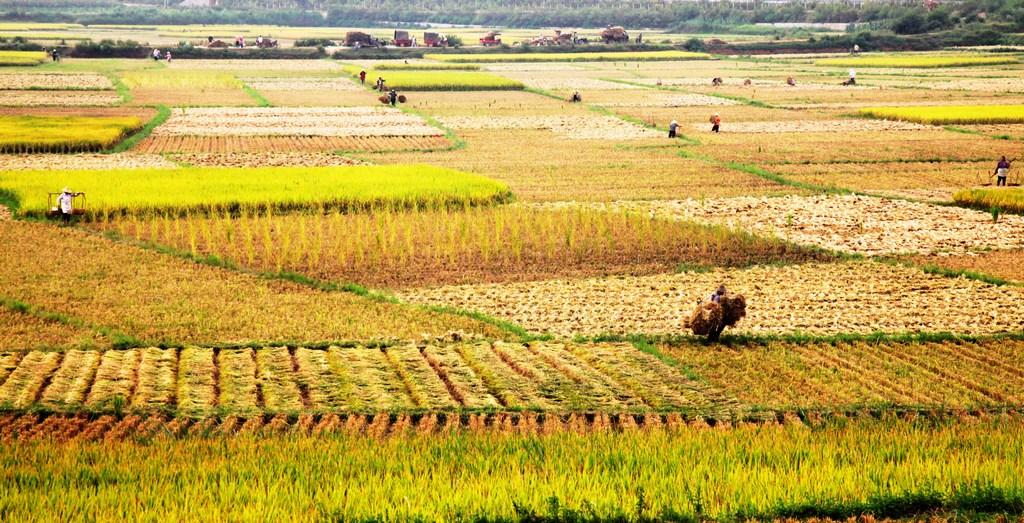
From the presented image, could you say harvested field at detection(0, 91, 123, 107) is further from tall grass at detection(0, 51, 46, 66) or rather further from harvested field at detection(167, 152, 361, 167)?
tall grass at detection(0, 51, 46, 66)

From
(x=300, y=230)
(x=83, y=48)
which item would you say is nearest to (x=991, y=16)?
(x=83, y=48)

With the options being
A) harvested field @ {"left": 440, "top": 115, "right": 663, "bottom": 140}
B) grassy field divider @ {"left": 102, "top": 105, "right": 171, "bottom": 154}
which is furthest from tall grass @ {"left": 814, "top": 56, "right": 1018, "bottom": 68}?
grassy field divider @ {"left": 102, "top": 105, "right": 171, "bottom": 154}

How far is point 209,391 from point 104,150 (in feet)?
71.6

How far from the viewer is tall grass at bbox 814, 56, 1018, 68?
220 ft

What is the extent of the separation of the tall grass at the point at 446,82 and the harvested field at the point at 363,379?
3951 centimetres

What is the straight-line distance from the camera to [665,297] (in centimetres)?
1608

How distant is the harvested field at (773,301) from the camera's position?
14.6 meters

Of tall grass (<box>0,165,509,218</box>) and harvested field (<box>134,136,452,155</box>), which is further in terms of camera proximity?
harvested field (<box>134,136,452,155</box>)

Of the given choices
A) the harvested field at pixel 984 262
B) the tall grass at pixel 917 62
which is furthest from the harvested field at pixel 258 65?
the harvested field at pixel 984 262

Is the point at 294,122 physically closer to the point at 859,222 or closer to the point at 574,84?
the point at 574,84

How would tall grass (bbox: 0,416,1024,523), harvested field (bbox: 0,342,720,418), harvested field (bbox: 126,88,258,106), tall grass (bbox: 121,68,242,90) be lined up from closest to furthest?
tall grass (bbox: 0,416,1024,523), harvested field (bbox: 0,342,720,418), harvested field (bbox: 126,88,258,106), tall grass (bbox: 121,68,242,90)

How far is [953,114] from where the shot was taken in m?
40.1

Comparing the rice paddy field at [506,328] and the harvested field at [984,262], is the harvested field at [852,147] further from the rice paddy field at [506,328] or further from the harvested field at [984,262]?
the harvested field at [984,262]

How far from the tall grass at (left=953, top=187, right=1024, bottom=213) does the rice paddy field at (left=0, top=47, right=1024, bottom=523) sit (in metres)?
0.08
